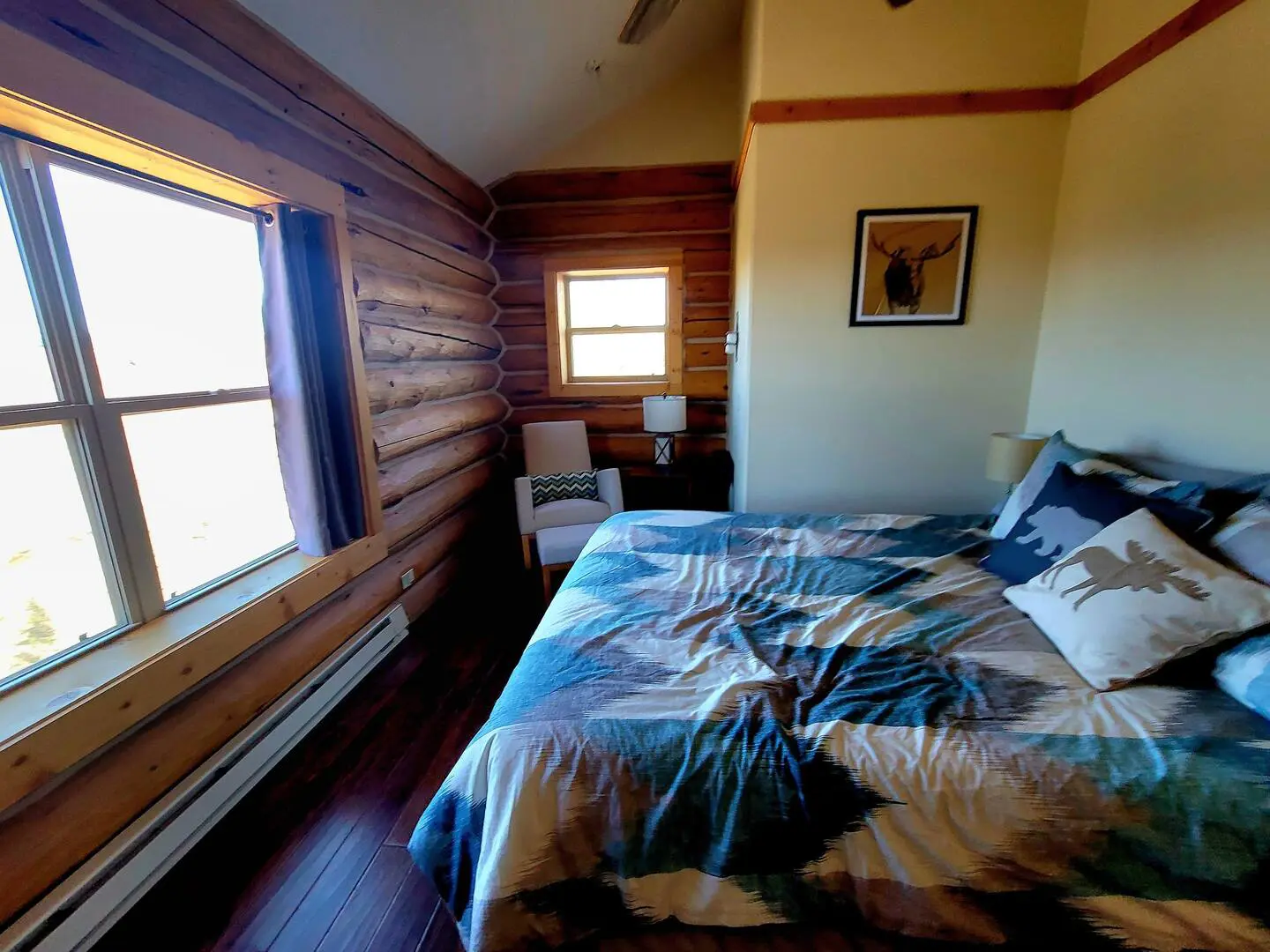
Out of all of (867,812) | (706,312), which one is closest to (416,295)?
(706,312)

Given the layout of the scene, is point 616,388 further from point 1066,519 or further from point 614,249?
point 1066,519

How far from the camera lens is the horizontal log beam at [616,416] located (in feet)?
13.0

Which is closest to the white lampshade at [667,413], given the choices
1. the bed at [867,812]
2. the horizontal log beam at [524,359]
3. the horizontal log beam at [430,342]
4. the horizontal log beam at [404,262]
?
the horizontal log beam at [524,359]

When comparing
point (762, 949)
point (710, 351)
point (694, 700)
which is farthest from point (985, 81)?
point (762, 949)

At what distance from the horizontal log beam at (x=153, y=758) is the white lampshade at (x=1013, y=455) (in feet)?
9.47

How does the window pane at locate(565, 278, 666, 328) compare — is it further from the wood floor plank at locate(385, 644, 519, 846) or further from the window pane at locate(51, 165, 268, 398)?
the wood floor plank at locate(385, 644, 519, 846)

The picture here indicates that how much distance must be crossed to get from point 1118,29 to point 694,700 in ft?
10.1

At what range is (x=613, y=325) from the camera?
4.01 m

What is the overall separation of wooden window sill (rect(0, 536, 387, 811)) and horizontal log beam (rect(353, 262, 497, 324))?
125cm

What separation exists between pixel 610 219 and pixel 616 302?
0.58m

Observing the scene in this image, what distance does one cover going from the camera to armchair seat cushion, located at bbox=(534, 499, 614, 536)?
3.21m

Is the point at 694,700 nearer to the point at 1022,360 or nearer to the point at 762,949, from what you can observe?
the point at 762,949

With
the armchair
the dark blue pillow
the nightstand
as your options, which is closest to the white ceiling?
the armchair

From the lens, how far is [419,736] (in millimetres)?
1968
